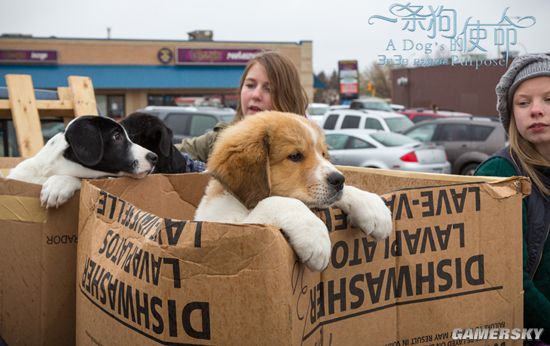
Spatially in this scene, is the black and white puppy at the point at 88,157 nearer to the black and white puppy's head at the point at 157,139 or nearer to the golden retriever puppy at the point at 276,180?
the golden retriever puppy at the point at 276,180

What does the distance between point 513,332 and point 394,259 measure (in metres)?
0.61

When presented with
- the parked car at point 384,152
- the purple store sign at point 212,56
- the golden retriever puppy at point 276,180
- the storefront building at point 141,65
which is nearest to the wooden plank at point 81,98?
the golden retriever puppy at point 276,180

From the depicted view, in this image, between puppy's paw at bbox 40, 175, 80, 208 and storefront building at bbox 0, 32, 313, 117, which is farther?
storefront building at bbox 0, 32, 313, 117

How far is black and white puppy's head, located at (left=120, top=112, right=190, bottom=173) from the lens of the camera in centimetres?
353

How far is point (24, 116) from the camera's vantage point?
4023 mm

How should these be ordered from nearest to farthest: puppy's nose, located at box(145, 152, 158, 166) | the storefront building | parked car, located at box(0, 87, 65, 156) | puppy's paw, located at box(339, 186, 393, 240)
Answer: puppy's paw, located at box(339, 186, 393, 240) < puppy's nose, located at box(145, 152, 158, 166) < parked car, located at box(0, 87, 65, 156) < the storefront building

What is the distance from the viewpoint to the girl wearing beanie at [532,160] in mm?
2316

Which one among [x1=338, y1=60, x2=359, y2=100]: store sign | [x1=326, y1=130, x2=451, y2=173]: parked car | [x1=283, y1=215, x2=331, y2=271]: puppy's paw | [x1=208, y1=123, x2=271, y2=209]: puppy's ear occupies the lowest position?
[x1=326, y1=130, x2=451, y2=173]: parked car

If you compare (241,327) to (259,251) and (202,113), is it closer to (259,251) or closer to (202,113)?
(259,251)

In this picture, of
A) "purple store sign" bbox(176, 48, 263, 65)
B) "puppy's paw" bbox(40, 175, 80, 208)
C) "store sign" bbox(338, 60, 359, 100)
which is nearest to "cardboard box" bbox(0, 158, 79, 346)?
"puppy's paw" bbox(40, 175, 80, 208)

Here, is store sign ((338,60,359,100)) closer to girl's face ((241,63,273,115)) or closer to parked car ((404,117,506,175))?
parked car ((404,117,506,175))

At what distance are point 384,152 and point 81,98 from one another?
10470 mm

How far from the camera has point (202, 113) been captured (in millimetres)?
15281

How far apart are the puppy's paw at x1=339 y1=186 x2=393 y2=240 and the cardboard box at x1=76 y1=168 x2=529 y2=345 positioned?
0.05m
